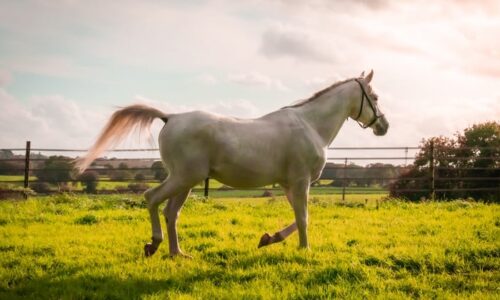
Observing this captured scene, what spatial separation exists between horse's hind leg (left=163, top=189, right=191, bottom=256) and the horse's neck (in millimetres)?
2133

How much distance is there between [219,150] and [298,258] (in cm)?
171

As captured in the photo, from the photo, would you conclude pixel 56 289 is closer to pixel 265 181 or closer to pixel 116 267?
pixel 116 267

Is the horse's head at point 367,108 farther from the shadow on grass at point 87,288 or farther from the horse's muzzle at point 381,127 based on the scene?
the shadow on grass at point 87,288

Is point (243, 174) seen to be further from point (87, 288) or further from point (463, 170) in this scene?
point (463, 170)

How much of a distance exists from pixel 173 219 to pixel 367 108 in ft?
11.4

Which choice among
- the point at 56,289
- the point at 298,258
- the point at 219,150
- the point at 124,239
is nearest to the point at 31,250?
the point at 124,239

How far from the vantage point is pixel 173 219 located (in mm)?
6387

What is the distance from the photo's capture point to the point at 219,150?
19.9ft

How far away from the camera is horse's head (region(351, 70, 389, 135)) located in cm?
752

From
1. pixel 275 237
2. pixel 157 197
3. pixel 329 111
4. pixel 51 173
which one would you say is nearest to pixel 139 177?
pixel 51 173

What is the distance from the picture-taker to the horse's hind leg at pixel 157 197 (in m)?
5.95

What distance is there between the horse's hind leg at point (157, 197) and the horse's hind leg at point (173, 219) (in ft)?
0.84

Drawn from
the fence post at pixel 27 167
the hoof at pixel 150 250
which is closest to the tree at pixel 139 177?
the fence post at pixel 27 167

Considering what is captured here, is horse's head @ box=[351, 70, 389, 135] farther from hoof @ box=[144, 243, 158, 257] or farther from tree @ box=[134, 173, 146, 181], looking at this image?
tree @ box=[134, 173, 146, 181]
